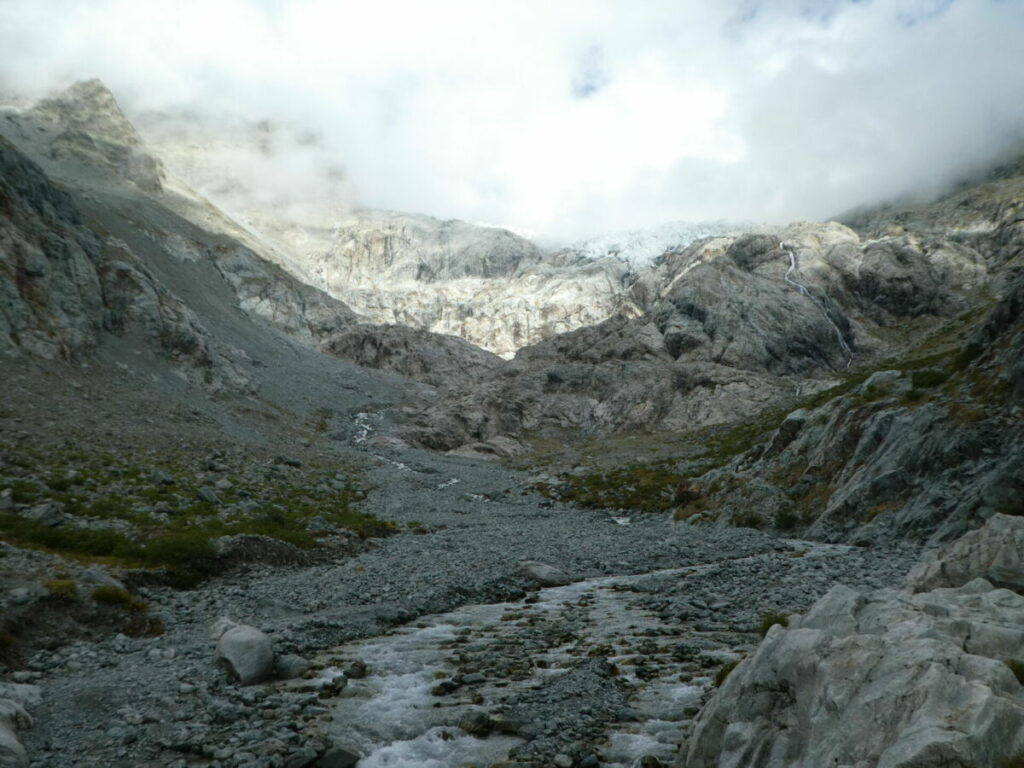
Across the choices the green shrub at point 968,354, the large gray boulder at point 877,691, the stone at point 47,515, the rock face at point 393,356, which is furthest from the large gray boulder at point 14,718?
the rock face at point 393,356

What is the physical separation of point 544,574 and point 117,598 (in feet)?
57.9

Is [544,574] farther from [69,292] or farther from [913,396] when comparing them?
[69,292]

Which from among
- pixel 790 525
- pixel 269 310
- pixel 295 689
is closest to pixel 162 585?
pixel 295 689

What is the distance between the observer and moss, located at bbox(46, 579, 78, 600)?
755 inches

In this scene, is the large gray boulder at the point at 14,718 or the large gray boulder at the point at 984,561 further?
the large gray boulder at the point at 984,561

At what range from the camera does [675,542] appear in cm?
3788

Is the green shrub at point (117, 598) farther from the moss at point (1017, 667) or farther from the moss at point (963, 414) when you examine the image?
the moss at point (963, 414)

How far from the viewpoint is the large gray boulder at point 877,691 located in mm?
6730

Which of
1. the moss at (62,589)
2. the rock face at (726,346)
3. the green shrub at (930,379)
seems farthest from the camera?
the rock face at (726,346)

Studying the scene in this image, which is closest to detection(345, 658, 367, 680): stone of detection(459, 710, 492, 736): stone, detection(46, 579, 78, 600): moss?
detection(459, 710, 492, 736): stone

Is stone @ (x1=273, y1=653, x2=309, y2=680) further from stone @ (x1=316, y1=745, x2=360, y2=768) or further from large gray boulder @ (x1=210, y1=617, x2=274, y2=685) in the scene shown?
stone @ (x1=316, y1=745, x2=360, y2=768)

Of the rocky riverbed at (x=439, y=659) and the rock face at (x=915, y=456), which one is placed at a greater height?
the rock face at (x=915, y=456)

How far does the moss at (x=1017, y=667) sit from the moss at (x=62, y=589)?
23.7m

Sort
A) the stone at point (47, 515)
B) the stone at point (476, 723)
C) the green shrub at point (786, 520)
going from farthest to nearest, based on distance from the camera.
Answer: the green shrub at point (786, 520) < the stone at point (47, 515) < the stone at point (476, 723)
